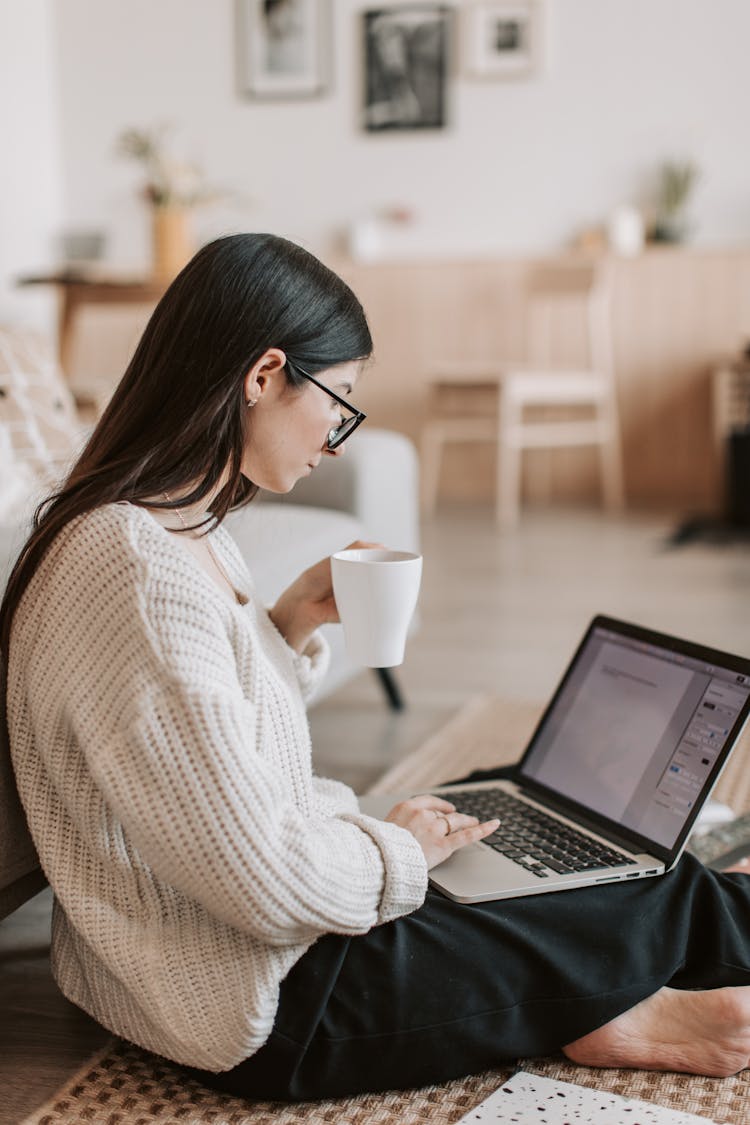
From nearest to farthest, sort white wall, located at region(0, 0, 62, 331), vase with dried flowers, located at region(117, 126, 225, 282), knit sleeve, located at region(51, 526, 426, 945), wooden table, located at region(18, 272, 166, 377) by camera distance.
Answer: knit sleeve, located at region(51, 526, 426, 945) < wooden table, located at region(18, 272, 166, 377) < vase with dried flowers, located at region(117, 126, 225, 282) < white wall, located at region(0, 0, 62, 331)

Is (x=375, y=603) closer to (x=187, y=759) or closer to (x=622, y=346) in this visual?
(x=187, y=759)

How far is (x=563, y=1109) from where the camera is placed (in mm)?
1146

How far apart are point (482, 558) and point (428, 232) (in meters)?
1.87

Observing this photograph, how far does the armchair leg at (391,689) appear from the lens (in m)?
2.46

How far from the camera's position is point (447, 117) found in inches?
203

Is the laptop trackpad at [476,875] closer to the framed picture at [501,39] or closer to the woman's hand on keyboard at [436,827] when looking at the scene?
the woman's hand on keyboard at [436,827]

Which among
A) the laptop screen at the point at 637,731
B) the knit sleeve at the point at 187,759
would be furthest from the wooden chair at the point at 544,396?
the knit sleeve at the point at 187,759

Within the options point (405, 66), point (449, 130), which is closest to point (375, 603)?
point (449, 130)

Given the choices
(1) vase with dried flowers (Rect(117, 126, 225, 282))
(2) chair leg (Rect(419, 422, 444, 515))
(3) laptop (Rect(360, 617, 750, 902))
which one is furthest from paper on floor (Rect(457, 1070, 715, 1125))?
(2) chair leg (Rect(419, 422, 444, 515))

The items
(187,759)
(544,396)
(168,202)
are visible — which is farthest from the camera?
(544,396)

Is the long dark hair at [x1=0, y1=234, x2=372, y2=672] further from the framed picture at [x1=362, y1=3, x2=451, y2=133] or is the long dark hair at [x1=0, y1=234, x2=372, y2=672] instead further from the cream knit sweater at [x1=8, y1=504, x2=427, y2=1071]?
the framed picture at [x1=362, y1=3, x2=451, y2=133]

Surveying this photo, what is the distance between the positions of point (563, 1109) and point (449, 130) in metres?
4.60

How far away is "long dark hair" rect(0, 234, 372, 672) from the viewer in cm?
104

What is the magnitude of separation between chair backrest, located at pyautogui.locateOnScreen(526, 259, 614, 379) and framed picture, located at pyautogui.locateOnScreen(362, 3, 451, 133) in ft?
2.77
